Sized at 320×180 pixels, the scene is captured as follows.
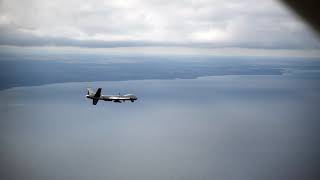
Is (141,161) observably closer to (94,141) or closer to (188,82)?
(94,141)

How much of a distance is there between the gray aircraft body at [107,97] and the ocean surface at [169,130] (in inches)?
0.7

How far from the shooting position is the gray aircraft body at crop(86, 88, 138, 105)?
67.9 inches

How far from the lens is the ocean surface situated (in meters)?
1.67

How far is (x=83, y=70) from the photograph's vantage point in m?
1.72

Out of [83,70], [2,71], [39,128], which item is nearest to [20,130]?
[39,128]

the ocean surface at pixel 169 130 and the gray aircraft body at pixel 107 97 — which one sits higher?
the gray aircraft body at pixel 107 97

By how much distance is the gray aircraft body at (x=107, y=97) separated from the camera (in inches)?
67.9

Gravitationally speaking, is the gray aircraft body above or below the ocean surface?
above

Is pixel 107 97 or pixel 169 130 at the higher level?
pixel 107 97

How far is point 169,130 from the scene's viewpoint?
5.60 feet

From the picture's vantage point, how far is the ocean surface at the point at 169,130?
65.6 inches

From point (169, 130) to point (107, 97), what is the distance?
0.96 feet

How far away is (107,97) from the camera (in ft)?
5.69

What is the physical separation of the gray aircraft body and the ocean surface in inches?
0.7
